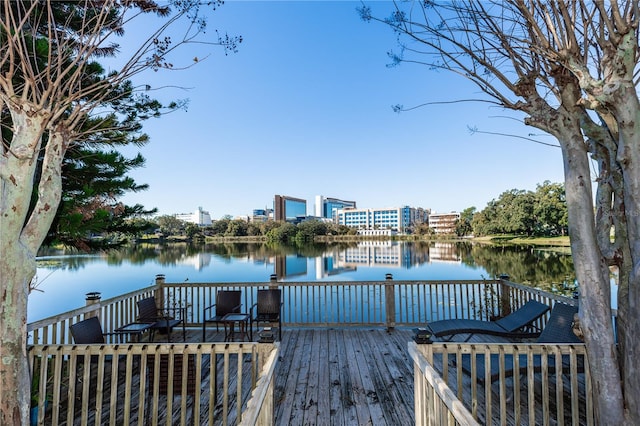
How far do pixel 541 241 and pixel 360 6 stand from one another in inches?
1483

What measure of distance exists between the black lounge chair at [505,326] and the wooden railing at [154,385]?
230 cm

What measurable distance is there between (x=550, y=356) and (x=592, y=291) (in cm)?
121

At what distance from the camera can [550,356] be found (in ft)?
8.72

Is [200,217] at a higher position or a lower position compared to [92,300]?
higher

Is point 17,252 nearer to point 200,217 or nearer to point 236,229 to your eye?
point 236,229

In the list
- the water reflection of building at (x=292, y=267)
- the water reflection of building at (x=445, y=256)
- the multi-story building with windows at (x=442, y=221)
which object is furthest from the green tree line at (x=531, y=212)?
the multi-story building with windows at (x=442, y=221)

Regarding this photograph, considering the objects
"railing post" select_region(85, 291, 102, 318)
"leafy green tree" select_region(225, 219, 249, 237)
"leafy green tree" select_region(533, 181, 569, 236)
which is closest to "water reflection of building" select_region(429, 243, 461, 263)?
"leafy green tree" select_region(533, 181, 569, 236)

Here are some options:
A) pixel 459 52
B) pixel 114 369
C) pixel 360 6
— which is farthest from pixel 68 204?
pixel 459 52

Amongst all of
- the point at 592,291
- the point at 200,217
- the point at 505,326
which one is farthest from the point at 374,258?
the point at 200,217

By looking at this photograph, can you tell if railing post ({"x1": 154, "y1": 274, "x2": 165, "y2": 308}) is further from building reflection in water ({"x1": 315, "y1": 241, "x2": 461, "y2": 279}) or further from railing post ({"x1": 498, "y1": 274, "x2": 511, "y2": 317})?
building reflection in water ({"x1": 315, "y1": 241, "x2": 461, "y2": 279})

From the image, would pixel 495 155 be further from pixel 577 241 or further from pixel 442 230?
pixel 442 230

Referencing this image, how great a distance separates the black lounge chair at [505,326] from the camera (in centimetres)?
316

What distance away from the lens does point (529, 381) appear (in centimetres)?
198

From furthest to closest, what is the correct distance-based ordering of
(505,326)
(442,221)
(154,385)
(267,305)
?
1. (442,221)
2. (267,305)
3. (505,326)
4. (154,385)
